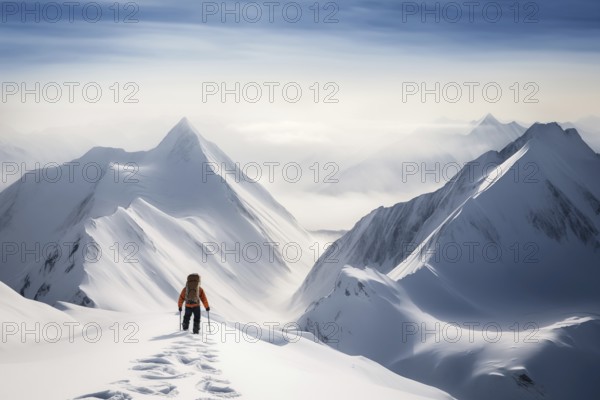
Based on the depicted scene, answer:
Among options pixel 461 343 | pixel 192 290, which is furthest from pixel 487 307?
pixel 192 290

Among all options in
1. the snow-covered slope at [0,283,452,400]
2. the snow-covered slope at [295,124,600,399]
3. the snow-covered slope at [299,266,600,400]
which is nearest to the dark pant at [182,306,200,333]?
the snow-covered slope at [0,283,452,400]

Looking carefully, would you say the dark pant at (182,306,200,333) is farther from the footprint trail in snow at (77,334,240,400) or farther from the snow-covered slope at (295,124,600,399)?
the snow-covered slope at (295,124,600,399)

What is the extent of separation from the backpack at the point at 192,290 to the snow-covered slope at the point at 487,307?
90.9 meters

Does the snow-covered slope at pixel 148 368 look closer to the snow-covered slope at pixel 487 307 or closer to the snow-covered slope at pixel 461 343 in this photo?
the snow-covered slope at pixel 461 343

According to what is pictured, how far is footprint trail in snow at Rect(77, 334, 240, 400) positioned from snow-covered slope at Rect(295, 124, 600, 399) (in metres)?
98.9

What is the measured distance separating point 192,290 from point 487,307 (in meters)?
136

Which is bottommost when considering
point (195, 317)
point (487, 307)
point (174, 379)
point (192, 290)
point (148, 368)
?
point (174, 379)

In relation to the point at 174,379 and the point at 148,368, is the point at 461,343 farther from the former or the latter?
the point at 174,379

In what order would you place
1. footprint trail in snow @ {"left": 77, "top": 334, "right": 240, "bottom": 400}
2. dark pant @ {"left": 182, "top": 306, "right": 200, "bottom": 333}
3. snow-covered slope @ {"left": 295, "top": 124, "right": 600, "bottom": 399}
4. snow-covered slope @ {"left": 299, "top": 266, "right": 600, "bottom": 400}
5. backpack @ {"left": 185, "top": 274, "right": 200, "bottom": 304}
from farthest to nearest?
snow-covered slope @ {"left": 295, "top": 124, "right": 600, "bottom": 399}, snow-covered slope @ {"left": 299, "top": 266, "right": 600, "bottom": 400}, backpack @ {"left": 185, "top": 274, "right": 200, "bottom": 304}, dark pant @ {"left": 182, "top": 306, "right": 200, "bottom": 333}, footprint trail in snow @ {"left": 77, "top": 334, "right": 240, "bottom": 400}

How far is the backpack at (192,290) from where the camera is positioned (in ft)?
103

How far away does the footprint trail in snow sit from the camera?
17.4 meters

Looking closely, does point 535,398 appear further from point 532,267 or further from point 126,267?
point 126,267

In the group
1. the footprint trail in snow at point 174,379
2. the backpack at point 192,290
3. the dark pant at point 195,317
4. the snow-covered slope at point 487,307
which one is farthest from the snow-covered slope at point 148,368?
the snow-covered slope at point 487,307

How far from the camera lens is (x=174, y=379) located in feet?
62.8
